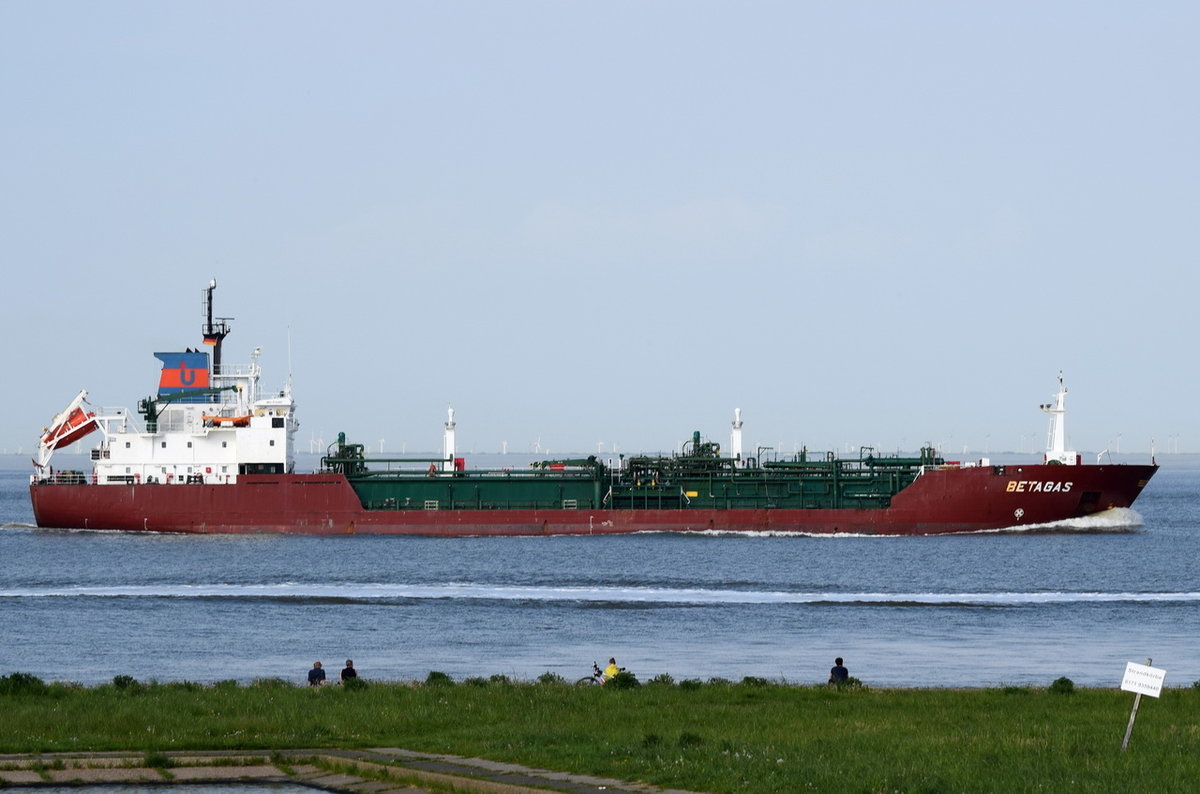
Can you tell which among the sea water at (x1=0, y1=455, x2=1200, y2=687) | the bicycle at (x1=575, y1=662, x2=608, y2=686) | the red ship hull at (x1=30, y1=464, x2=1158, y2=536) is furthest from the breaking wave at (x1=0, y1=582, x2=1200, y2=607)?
the red ship hull at (x1=30, y1=464, x2=1158, y2=536)

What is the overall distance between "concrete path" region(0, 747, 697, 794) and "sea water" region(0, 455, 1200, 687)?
41.0 feet

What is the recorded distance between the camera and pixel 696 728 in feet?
68.4

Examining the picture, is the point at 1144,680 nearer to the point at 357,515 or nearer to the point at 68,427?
the point at 357,515

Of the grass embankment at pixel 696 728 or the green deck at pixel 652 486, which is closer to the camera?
the grass embankment at pixel 696 728

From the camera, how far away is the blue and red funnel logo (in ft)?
246

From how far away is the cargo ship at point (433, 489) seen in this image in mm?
71812

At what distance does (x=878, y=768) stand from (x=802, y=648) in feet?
65.1

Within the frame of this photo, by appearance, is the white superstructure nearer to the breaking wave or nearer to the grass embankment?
the breaking wave

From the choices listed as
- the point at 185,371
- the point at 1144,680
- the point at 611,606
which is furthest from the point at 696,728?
A: the point at 185,371

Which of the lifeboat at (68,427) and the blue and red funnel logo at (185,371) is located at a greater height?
the blue and red funnel logo at (185,371)

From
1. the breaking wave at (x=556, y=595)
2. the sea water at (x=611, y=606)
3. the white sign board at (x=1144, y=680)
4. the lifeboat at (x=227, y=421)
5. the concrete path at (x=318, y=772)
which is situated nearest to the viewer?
the white sign board at (x=1144, y=680)

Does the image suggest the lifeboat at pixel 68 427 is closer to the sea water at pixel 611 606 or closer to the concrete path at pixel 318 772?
the sea water at pixel 611 606

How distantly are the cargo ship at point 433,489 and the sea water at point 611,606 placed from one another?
1.05 meters

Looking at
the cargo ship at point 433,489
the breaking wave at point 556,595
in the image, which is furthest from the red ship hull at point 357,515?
the breaking wave at point 556,595
